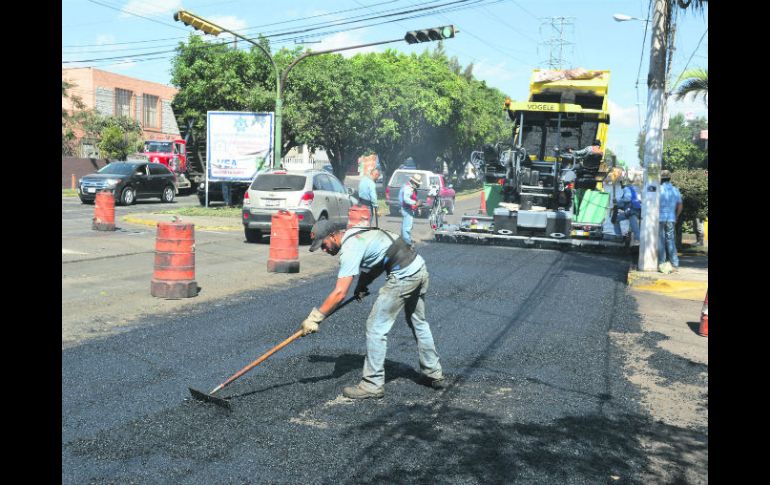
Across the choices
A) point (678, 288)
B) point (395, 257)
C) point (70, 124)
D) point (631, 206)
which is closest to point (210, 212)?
point (631, 206)

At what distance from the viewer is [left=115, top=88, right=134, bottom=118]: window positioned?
60.9 m

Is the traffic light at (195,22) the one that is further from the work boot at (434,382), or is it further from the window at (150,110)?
the window at (150,110)

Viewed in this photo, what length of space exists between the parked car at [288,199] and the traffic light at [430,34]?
4604mm

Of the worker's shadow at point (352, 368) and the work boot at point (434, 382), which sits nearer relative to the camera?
the work boot at point (434, 382)

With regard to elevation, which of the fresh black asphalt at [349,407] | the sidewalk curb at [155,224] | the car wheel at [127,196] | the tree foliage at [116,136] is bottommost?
the fresh black asphalt at [349,407]

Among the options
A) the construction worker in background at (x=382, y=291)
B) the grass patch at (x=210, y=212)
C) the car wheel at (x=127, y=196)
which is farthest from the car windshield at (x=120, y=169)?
the construction worker in background at (x=382, y=291)

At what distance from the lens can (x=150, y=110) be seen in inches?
2591

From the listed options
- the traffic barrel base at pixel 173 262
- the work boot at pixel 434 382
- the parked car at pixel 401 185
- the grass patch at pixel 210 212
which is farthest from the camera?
the parked car at pixel 401 185

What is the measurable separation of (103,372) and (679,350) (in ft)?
19.5

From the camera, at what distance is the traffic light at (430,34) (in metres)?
20.2

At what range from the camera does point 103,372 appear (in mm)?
6895

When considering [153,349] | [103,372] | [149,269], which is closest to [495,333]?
[153,349]

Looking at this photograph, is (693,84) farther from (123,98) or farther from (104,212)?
(123,98)
